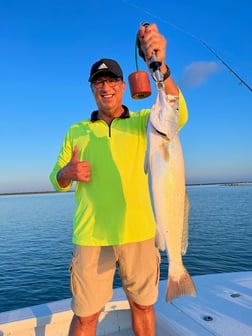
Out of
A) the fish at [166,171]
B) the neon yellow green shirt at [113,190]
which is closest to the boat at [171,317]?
the neon yellow green shirt at [113,190]

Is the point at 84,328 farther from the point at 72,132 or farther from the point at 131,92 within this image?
the point at 131,92

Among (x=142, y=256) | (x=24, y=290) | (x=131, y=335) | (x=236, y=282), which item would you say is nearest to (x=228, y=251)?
(x=24, y=290)

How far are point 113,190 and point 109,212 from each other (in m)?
0.22

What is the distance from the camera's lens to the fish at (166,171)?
2578 millimetres

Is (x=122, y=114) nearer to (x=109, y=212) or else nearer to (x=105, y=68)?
(x=105, y=68)

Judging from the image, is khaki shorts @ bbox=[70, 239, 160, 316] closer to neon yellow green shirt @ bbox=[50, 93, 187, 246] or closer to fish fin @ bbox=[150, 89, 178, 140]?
neon yellow green shirt @ bbox=[50, 93, 187, 246]

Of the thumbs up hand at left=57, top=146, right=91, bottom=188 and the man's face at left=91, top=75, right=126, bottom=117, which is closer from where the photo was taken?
the thumbs up hand at left=57, top=146, right=91, bottom=188

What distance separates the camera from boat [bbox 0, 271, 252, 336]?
391 cm

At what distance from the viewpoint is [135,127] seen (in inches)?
132

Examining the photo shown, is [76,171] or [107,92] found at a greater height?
[107,92]

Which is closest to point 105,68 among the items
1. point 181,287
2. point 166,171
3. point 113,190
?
point 113,190

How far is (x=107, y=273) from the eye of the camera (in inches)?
131

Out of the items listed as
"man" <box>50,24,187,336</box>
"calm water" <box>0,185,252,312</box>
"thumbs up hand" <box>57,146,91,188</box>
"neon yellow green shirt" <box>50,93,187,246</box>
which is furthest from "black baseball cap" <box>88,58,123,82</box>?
"calm water" <box>0,185,252,312</box>

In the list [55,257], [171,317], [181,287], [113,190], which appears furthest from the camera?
[55,257]
